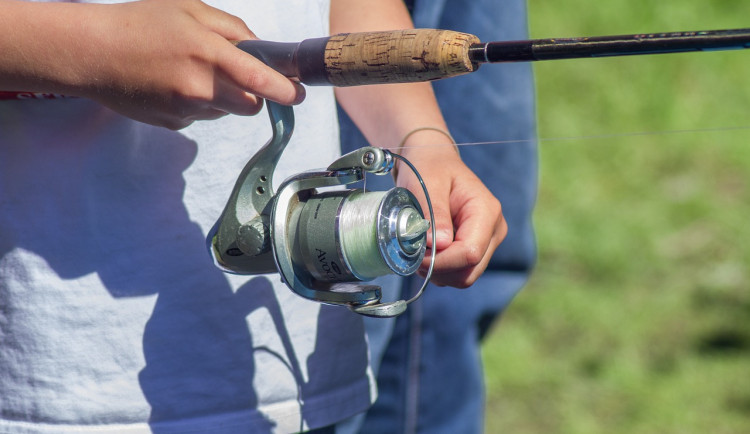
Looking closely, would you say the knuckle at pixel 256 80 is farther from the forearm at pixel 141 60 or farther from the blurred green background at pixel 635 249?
the blurred green background at pixel 635 249

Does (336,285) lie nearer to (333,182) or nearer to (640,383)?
(333,182)

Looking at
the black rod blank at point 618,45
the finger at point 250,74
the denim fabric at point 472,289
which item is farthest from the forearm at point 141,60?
the denim fabric at point 472,289

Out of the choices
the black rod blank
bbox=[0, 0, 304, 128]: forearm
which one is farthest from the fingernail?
the black rod blank

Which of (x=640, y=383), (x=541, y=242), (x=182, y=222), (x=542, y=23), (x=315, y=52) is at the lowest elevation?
(x=640, y=383)

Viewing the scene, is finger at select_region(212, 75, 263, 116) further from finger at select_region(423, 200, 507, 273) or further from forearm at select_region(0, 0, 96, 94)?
finger at select_region(423, 200, 507, 273)

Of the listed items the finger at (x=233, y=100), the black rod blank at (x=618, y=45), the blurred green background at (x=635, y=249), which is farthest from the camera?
the blurred green background at (x=635, y=249)

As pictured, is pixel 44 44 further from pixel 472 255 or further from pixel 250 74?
pixel 472 255

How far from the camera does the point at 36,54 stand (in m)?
0.71

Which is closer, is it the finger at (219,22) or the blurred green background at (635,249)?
the finger at (219,22)

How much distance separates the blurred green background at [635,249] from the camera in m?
2.04

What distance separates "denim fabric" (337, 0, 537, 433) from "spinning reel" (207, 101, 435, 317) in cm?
50

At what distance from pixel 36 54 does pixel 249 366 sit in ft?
1.11

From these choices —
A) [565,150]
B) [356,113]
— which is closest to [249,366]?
[356,113]

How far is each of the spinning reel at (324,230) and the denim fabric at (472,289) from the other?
50 cm
